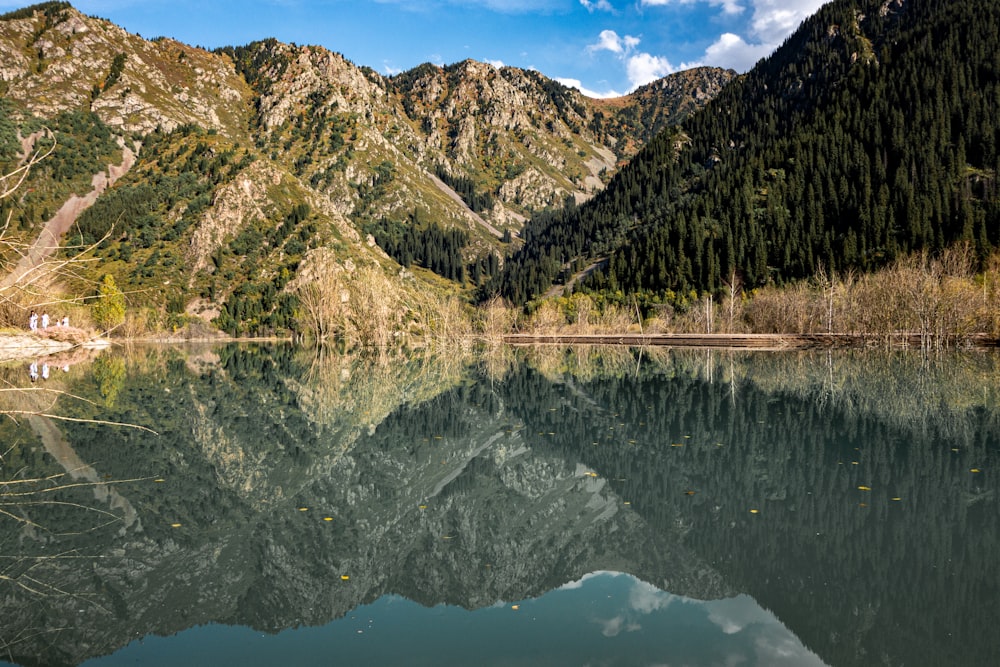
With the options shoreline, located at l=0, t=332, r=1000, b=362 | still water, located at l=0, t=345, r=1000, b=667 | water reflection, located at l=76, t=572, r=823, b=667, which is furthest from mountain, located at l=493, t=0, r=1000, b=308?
water reflection, located at l=76, t=572, r=823, b=667

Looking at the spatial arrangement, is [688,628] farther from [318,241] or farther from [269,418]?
[318,241]

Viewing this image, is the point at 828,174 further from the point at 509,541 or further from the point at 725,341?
→ the point at 509,541

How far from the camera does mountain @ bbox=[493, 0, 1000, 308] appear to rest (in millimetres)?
104438

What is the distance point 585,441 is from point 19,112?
22241 cm

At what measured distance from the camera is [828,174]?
122 metres

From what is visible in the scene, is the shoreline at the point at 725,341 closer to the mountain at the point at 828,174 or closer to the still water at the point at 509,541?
the mountain at the point at 828,174

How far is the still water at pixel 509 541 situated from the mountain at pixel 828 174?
288 feet

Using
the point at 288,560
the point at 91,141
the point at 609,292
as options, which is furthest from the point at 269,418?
the point at 91,141

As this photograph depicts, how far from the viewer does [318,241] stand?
137 m

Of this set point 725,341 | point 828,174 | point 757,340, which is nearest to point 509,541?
point 757,340

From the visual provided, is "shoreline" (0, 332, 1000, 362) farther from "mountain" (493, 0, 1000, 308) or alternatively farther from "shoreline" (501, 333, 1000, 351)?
"mountain" (493, 0, 1000, 308)

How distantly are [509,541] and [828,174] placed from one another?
132679 millimetres

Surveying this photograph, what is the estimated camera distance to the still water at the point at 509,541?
7.18m

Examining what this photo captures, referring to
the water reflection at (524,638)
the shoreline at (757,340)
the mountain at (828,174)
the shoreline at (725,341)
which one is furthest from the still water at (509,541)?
the mountain at (828,174)
